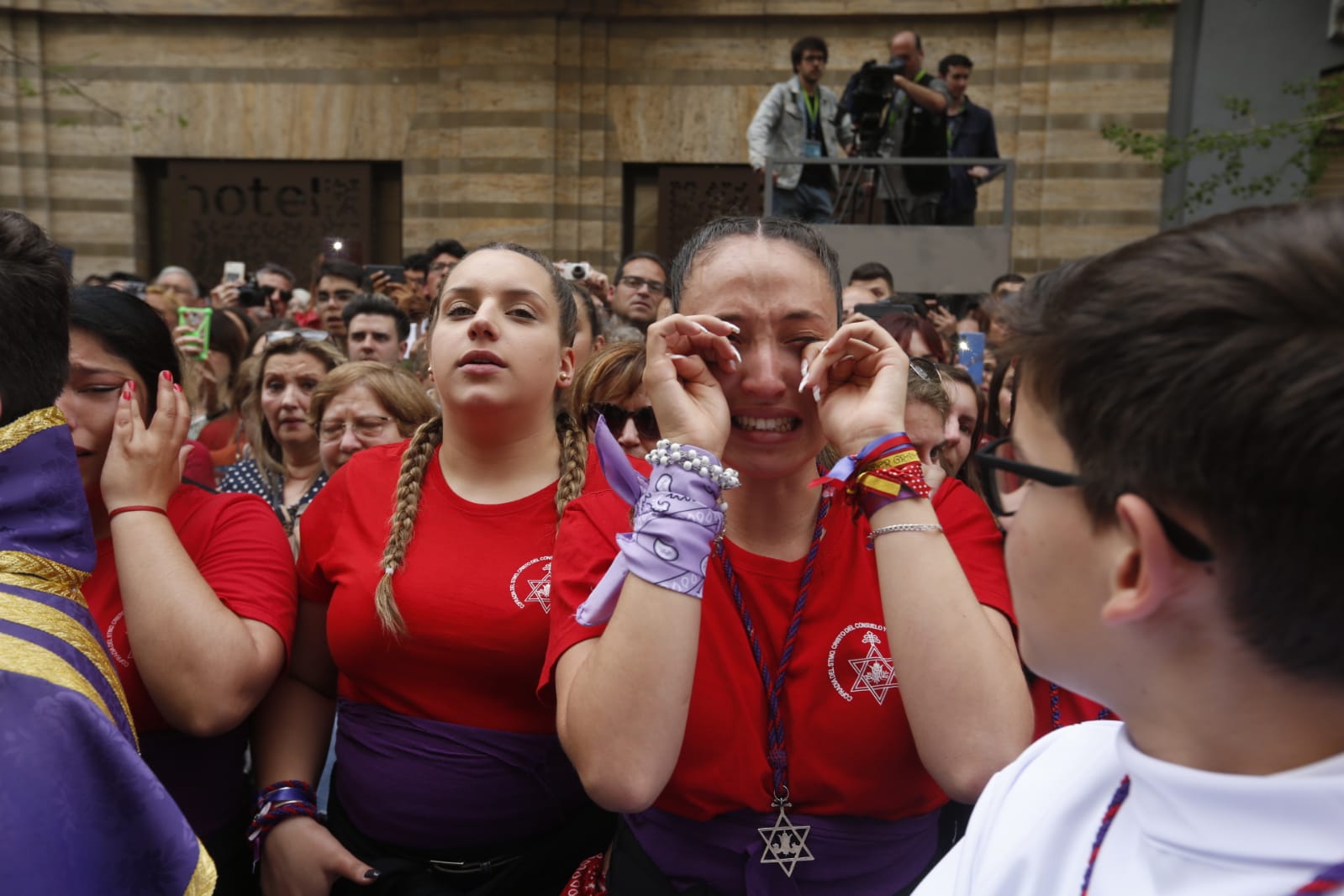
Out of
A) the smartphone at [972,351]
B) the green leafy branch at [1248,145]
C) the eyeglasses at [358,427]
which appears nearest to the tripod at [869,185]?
the green leafy branch at [1248,145]

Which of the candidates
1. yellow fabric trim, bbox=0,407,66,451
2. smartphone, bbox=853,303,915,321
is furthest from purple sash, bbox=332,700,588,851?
smartphone, bbox=853,303,915,321

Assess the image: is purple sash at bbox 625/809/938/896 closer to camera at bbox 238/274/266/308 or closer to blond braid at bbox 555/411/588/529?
blond braid at bbox 555/411/588/529

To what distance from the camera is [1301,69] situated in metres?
12.0

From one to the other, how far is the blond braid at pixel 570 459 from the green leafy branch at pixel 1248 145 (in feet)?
29.6

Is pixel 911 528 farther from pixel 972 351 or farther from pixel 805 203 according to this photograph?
pixel 805 203

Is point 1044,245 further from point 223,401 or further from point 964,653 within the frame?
point 964,653

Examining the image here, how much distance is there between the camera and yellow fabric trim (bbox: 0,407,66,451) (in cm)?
160

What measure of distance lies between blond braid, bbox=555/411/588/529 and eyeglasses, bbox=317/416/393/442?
4.45 feet

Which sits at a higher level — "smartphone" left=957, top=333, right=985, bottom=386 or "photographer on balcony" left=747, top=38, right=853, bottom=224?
"photographer on balcony" left=747, top=38, right=853, bottom=224

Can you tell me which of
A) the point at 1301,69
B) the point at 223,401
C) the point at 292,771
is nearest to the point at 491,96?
the point at 223,401

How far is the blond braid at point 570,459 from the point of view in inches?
99.8

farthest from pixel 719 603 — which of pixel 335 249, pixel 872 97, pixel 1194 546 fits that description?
pixel 872 97

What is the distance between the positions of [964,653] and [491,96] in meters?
12.0

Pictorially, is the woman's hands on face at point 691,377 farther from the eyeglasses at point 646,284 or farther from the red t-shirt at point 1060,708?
the eyeglasses at point 646,284
